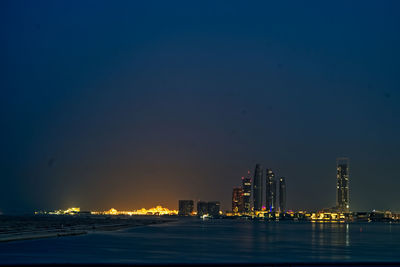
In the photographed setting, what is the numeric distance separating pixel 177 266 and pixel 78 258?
17347 mm

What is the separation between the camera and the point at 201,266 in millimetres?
41719

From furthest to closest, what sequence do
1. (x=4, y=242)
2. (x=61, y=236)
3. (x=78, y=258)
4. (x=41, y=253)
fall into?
(x=61, y=236) → (x=4, y=242) → (x=41, y=253) → (x=78, y=258)

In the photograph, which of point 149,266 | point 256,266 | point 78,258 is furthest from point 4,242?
point 256,266

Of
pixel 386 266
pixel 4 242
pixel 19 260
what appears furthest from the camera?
pixel 4 242

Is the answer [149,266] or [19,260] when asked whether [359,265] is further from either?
[19,260]

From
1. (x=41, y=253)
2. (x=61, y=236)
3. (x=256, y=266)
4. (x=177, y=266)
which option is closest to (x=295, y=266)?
(x=256, y=266)

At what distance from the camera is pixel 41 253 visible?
59.1 m

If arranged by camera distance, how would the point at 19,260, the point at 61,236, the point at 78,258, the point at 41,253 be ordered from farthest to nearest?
1. the point at 61,236
2. the point at 41,253
3. the point at 78,258
4. the point at 19,260

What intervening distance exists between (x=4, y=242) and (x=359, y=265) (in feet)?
176

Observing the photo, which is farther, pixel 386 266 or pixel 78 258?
pixel 78 258

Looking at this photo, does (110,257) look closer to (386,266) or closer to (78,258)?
(78,258)

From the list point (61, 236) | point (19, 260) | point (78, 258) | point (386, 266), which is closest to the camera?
point (386, 266)

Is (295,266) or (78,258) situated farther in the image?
(78,258)

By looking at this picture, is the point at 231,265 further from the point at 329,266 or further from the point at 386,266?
the point at 386,266
